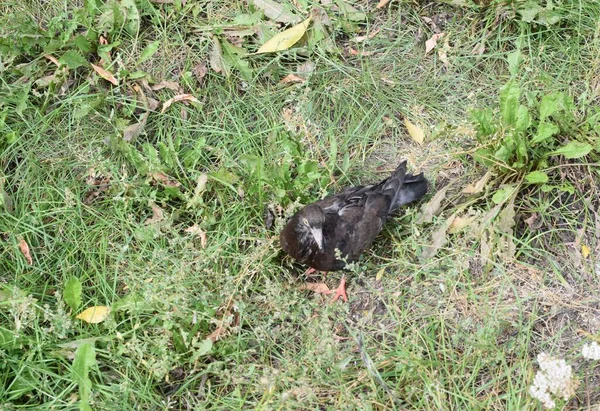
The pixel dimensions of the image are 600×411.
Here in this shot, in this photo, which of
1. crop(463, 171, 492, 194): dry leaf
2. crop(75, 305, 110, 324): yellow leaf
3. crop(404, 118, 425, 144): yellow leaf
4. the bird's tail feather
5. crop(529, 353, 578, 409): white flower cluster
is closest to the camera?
crop(529, 353, 578, 409): white flower cluster

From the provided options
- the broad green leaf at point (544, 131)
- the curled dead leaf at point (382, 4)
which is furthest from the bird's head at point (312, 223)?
the curled dead leaf at point (382, 4)

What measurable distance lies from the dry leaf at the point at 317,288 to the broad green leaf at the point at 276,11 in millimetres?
2055

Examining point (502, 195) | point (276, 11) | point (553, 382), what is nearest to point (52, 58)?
point (276, 11)

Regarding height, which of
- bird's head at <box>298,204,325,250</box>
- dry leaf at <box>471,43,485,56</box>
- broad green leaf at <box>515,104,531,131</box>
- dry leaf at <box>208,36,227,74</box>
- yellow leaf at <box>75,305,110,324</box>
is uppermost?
broad green leaf at <box>515,104,531,131</box>

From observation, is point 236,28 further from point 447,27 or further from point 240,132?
point 447,27

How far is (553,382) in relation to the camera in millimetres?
3576

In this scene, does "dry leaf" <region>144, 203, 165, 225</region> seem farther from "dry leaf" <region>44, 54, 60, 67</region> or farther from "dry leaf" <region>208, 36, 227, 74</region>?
"dry leaf" <region>44, 54, 60, 67</region>

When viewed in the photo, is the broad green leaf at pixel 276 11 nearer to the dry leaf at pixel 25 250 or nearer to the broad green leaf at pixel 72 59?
the broad green leaf at pixel 72 59

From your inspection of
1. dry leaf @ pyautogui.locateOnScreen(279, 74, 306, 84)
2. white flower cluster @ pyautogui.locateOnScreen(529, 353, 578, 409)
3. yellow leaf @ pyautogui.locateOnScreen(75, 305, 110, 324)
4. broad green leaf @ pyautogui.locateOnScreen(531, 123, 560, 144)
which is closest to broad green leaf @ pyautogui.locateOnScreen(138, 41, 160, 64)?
dry leaf @ pyautogui.locateOnScreen(279, 74, 306, 84)

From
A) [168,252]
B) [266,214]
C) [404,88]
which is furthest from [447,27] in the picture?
[168,252]

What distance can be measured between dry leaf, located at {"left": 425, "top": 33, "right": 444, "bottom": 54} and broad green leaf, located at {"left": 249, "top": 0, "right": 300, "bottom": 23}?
98cm

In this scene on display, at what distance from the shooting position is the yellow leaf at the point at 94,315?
15.3ft

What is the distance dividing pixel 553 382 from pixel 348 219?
1800 mm

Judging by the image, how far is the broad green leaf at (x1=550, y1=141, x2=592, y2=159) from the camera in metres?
4.70
